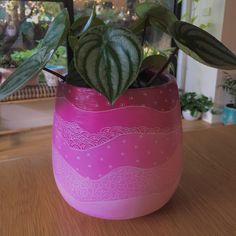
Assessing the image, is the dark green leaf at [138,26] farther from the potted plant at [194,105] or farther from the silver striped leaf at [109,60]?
the potted plant at [194,105]

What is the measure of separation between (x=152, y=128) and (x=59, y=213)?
20 centimetres

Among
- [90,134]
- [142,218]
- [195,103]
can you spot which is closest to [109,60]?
[90,134]

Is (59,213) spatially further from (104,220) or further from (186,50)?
(186,50)

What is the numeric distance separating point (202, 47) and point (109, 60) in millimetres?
107

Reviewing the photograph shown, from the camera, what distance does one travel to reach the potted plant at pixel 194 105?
2.29 m

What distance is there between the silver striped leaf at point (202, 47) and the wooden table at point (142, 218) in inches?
9.0

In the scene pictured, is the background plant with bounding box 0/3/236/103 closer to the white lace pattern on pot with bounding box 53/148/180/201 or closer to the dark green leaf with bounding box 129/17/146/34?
the dark green leaf with bounding box 129/17/146/34

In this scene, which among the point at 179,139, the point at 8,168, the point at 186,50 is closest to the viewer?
the point at 186,50

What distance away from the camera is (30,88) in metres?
2.12

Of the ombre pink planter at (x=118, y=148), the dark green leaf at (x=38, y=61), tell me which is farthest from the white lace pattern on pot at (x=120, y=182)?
the dark green leaf at (x=38, y=61)

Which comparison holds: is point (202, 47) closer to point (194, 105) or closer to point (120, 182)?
point (120, 182)

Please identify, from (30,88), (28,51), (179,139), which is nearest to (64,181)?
(179,139)

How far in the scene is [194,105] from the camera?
2340 mm

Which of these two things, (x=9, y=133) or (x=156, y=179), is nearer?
(x=156, y=179)
